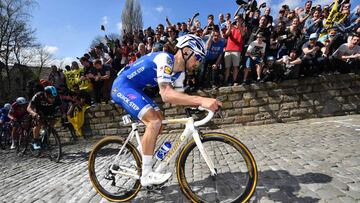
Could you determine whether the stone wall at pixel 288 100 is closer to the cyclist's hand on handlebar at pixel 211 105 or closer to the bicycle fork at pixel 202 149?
the bicycle fork at pixel 202 149

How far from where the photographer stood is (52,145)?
8156 mm

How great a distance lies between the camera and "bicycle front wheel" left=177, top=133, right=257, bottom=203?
3.33m

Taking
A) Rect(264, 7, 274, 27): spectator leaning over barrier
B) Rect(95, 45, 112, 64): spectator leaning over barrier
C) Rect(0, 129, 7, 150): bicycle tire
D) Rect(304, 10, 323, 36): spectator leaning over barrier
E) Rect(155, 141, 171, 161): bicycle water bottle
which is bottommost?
Rect(0, 129, 7, 150): bicycle tire

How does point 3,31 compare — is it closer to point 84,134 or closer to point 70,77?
point 70,77

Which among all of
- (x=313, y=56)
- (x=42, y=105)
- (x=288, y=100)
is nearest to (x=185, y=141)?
(x=42, y=105)

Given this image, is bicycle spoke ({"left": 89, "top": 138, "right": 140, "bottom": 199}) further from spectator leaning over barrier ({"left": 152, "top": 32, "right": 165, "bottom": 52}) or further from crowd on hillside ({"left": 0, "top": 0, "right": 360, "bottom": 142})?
spectator leaning over barrier ({"left": 152, "top": 32, "right": 165, "bottom": 52})

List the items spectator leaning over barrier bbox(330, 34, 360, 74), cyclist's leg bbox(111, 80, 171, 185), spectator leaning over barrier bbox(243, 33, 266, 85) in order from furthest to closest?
spectator leaning over barrier bbox(243, 33, 266, 85)
spectator leaning over barrier bbox(330, 34, 360, 74)
cyclist's leg bbox(111, 80, 171, 185)

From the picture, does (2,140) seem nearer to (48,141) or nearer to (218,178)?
(48,141)

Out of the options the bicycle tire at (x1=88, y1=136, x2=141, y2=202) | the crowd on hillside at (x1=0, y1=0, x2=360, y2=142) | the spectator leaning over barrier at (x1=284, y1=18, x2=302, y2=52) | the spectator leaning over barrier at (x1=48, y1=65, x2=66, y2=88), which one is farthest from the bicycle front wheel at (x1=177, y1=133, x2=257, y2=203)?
the spectator leaning over barrier at (x1=48, y1=65, x2=66, y2=88)

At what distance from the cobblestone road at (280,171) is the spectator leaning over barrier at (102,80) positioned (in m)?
2.94

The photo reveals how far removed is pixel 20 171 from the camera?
731cm

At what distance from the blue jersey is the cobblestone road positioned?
138 centimetres

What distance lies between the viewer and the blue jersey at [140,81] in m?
3.71

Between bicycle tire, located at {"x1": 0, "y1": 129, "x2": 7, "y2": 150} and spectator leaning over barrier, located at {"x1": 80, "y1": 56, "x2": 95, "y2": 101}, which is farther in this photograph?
bicycle tire, located at {"x1": 0, "y1": 129, "x2": 7, "y2": 150}
